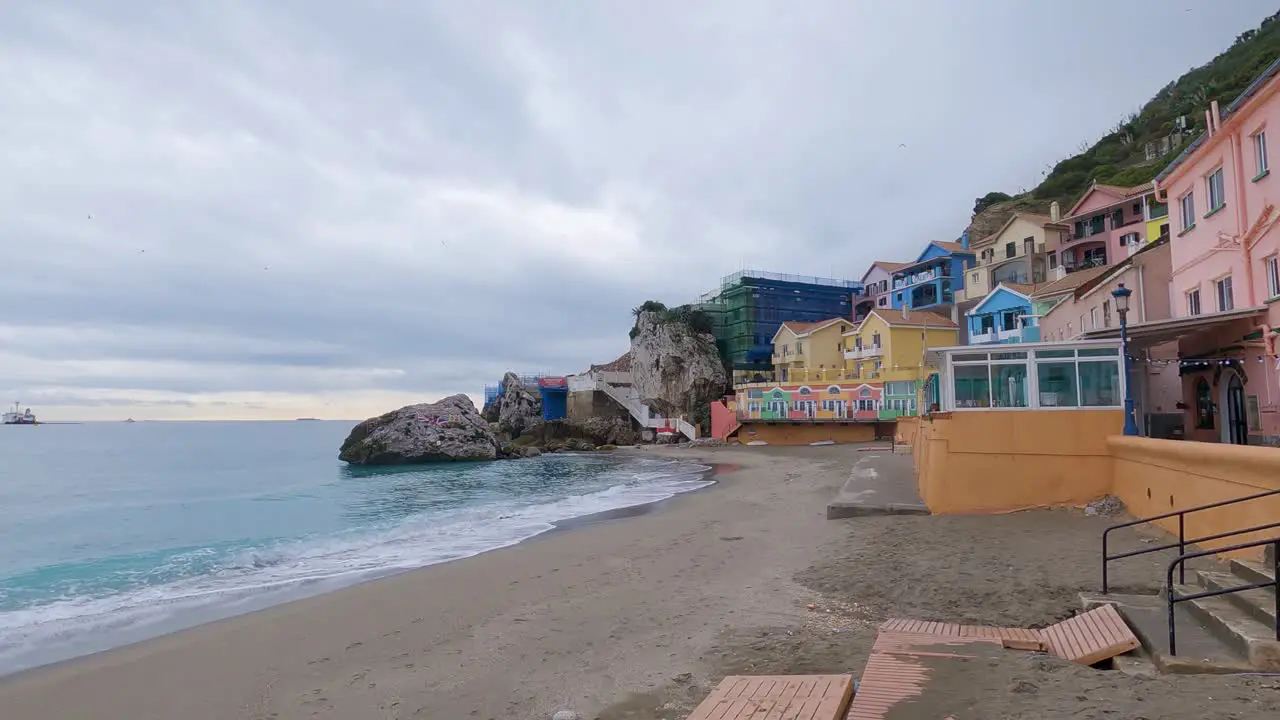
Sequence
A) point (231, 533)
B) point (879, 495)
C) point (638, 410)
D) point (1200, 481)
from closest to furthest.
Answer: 1. point (1200, 481)
2. point (879, 495)
3. point (231, 533)
4. point (638, 410)

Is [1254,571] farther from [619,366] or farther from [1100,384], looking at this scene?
[619,366]

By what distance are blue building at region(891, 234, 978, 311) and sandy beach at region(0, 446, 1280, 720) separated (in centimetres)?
4810

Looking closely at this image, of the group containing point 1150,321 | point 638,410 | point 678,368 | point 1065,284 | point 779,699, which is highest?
point 1065,284

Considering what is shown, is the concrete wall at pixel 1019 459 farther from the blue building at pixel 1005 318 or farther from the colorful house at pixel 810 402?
the colorful house at pixel 810 402

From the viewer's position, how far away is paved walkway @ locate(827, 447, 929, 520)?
568 inches

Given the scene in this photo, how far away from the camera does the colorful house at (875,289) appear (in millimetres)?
65606

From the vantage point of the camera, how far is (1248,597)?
5543 millimetres

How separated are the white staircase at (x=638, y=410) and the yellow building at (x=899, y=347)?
16.0 meters

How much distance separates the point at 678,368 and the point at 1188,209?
48409 millimetres

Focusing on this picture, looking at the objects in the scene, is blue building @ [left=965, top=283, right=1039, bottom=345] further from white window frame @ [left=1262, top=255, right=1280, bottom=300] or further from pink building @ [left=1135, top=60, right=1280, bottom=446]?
white window frame @ [left=1262, top=255, right=1280, bottom=300]

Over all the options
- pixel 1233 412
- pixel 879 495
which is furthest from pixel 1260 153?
pixel 879 495

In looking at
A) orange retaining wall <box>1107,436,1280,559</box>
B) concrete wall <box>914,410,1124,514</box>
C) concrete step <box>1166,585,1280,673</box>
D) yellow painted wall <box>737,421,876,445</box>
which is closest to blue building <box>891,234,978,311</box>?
yellow painted wall <box>737,421,876,445</box>

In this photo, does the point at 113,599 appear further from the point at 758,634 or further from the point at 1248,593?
the point at 1248,593

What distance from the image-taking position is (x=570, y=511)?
23.4m
